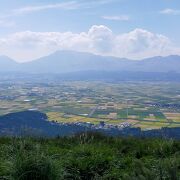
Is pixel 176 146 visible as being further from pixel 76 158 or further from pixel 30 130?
pixel 30 130

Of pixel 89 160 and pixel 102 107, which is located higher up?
pixel 89 160

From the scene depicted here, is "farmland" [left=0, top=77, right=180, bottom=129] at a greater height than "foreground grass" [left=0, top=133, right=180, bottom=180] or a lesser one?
lesser

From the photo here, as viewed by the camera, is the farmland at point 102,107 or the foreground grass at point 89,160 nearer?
the foreground grass at point 89,160

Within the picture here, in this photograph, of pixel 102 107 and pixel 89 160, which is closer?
pixel 89 160

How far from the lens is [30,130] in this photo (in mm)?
8555

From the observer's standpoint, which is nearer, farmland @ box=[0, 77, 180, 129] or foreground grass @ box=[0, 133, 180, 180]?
foreground grass @ box=[0, 133, 180, 180]

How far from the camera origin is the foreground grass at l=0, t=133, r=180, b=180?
571 centimetres

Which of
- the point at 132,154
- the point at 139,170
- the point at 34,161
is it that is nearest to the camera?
the point at 139,170

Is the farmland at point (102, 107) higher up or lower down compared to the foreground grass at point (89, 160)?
lower down

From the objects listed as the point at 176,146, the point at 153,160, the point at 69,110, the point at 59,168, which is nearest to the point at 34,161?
the point at 59,168

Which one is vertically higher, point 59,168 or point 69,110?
point 59,168

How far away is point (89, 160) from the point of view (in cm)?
822

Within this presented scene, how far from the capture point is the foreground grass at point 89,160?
18.7 ft

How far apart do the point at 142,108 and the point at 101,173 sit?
Answer: 2804 inches
